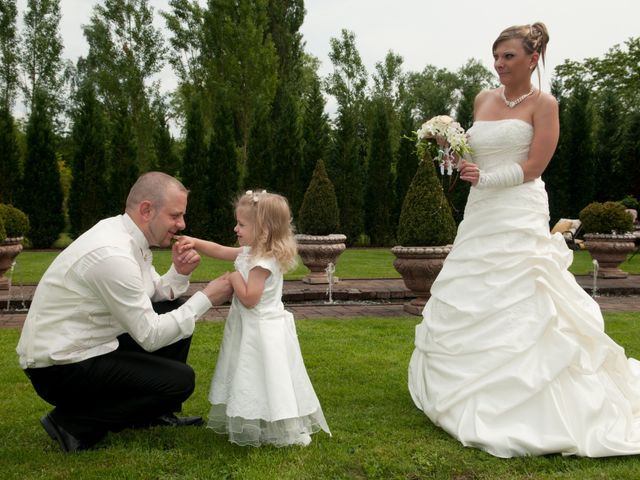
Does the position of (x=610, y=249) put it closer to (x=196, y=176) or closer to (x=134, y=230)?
(x=134, y=230)

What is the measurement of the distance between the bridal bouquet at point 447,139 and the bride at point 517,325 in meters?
0.13

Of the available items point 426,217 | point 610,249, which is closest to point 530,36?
point 426,217

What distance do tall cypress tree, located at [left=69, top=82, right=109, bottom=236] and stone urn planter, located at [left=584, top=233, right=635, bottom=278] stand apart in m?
12.9

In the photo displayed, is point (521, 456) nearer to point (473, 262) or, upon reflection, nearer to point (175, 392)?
point (473, 262)

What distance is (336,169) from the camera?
62.1 feet

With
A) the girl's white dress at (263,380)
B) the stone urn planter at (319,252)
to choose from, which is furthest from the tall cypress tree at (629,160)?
the girl's white dress at (263,380)

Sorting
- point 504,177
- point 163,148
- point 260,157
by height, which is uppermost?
point 163,148

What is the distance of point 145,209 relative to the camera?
134 inches

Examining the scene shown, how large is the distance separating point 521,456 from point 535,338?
0.67 metres

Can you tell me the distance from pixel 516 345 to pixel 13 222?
9.35 meters

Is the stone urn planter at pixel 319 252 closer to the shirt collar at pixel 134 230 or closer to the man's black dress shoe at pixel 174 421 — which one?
the man's black dress shoe at pixel 174 421

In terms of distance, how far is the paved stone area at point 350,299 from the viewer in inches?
319

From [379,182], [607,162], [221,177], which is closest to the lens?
[221,177]

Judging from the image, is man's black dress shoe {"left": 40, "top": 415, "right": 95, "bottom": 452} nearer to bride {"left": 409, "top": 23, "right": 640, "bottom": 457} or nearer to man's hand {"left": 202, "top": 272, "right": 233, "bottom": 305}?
man's hand {"left": 202, "top": 272, "right": 233, "bottom": 305}
